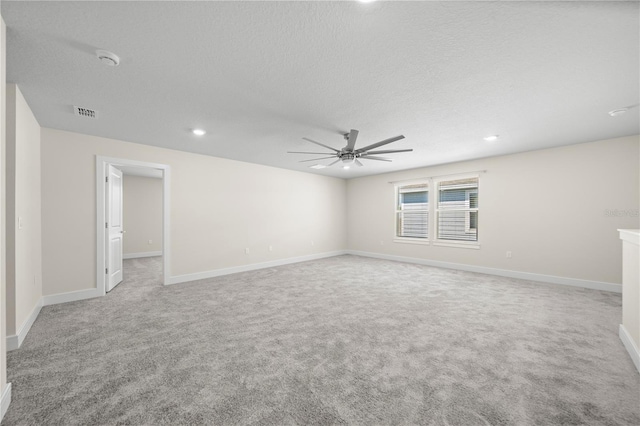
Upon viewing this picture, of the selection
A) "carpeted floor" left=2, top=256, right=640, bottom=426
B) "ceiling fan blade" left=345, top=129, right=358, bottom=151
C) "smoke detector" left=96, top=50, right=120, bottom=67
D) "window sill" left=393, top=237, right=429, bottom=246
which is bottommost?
"carpeted floor" left=2, top=256, right=640, bottom=426

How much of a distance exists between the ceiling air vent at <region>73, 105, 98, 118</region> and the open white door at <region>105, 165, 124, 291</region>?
1.26 m

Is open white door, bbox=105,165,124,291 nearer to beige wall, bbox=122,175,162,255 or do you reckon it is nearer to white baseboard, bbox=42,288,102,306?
white baseboard, bbox=42,288,102,306

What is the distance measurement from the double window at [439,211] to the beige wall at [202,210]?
6.54 ft

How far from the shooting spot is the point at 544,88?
8.14 ft

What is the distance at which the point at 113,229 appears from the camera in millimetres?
4309

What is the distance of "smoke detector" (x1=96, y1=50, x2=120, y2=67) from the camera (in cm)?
192

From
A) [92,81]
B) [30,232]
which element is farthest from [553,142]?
[30,232]

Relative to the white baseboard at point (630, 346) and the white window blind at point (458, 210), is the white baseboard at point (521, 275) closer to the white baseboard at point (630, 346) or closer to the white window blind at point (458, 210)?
the white window blind at point (458, 210)

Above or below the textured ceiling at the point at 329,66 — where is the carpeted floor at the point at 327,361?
below

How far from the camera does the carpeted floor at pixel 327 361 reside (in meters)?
1.57

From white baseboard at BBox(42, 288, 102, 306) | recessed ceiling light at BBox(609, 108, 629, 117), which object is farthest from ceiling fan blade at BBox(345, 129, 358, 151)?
white baseboard at BBox(42, 288, 102, 306)

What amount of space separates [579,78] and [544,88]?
0.24 metres

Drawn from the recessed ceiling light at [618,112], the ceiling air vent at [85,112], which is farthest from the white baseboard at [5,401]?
the recessed ceiling light at [618,112]

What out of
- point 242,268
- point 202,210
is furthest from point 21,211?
point 242,268
